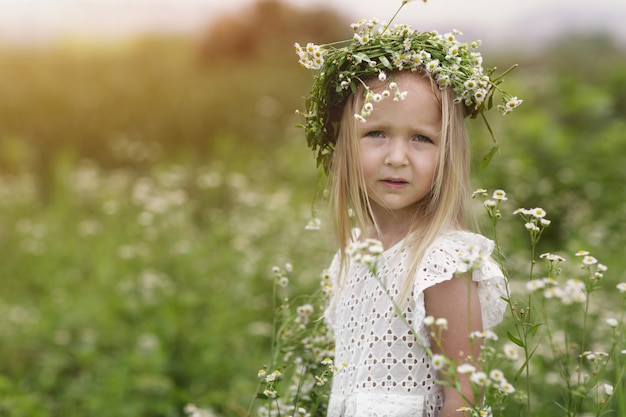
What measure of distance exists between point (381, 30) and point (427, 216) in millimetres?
529

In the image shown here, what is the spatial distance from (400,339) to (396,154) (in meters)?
0.49

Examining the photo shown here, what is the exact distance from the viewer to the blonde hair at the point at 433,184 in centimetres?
208

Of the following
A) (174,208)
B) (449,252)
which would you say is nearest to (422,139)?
(449,252)

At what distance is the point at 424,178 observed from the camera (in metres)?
2.10

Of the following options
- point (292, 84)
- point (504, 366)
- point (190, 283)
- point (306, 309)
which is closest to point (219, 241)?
point (190, 283)

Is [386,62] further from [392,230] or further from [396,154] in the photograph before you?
[392,230]

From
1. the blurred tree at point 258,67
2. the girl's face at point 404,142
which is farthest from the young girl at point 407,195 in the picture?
the blurred tree at point 258,67

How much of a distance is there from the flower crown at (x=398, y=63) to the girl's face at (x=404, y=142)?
0.10 feet

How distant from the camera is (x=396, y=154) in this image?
6.81 feet

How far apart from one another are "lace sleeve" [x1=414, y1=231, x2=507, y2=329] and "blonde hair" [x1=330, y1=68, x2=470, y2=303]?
4 centimetres

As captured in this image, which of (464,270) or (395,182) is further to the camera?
(395,182)

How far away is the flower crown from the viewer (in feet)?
6.79

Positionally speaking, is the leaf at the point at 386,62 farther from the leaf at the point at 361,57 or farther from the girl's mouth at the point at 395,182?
the girl's mouth at the point at 395,182

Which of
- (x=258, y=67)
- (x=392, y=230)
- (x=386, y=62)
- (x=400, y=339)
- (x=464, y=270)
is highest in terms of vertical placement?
(x=258, y=67)
